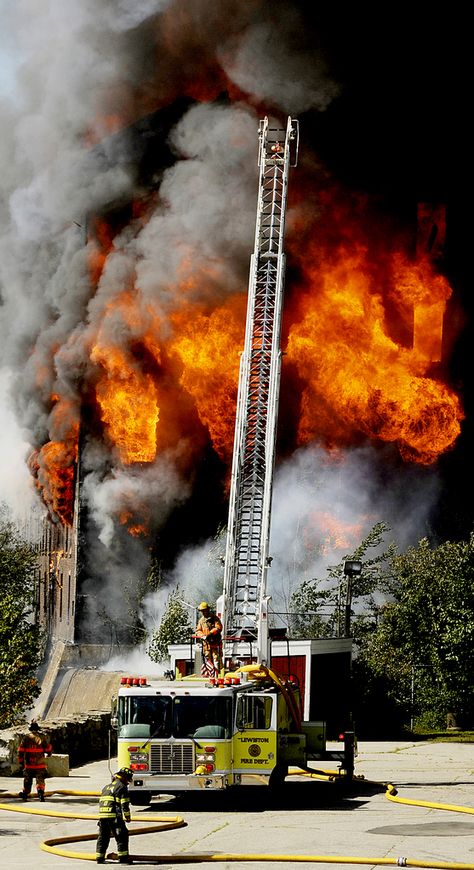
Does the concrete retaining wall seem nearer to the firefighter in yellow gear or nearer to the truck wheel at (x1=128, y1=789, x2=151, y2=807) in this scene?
the truck wheel at (x1=128, y1=789, x2=151, y2=807)

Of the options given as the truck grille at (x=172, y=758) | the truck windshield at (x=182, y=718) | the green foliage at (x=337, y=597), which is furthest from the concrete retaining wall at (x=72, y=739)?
the green foliage at (x=337, y=597)

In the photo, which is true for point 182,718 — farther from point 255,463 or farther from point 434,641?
point 434,641

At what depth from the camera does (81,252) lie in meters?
60.2

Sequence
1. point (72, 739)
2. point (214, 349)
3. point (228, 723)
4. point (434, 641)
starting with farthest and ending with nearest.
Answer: point (214, 349)
point (434, 641)
point (72, 739)
point (228, 723)

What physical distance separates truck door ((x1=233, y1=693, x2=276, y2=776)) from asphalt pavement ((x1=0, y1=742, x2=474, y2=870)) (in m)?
0.61

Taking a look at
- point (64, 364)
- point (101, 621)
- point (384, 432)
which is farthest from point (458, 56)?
point (101, 621)

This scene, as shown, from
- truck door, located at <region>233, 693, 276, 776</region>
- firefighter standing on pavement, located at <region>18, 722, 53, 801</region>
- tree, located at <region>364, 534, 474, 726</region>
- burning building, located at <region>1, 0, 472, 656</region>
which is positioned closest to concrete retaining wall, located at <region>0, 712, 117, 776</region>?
firefighter standing on pavement, located at <region>18, 722, 53, 801</region>

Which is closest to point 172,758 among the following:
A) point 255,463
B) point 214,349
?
point 255,463

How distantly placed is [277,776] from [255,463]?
→ 13.3 m

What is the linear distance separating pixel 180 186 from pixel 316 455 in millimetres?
13470

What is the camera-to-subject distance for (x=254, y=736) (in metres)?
22.6

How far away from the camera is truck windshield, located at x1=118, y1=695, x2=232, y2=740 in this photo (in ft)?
72.8

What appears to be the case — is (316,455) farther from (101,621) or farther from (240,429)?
(240,429)

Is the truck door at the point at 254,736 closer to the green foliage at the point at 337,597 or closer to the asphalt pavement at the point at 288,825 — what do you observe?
the asphalt pavement at the point at 288,825
